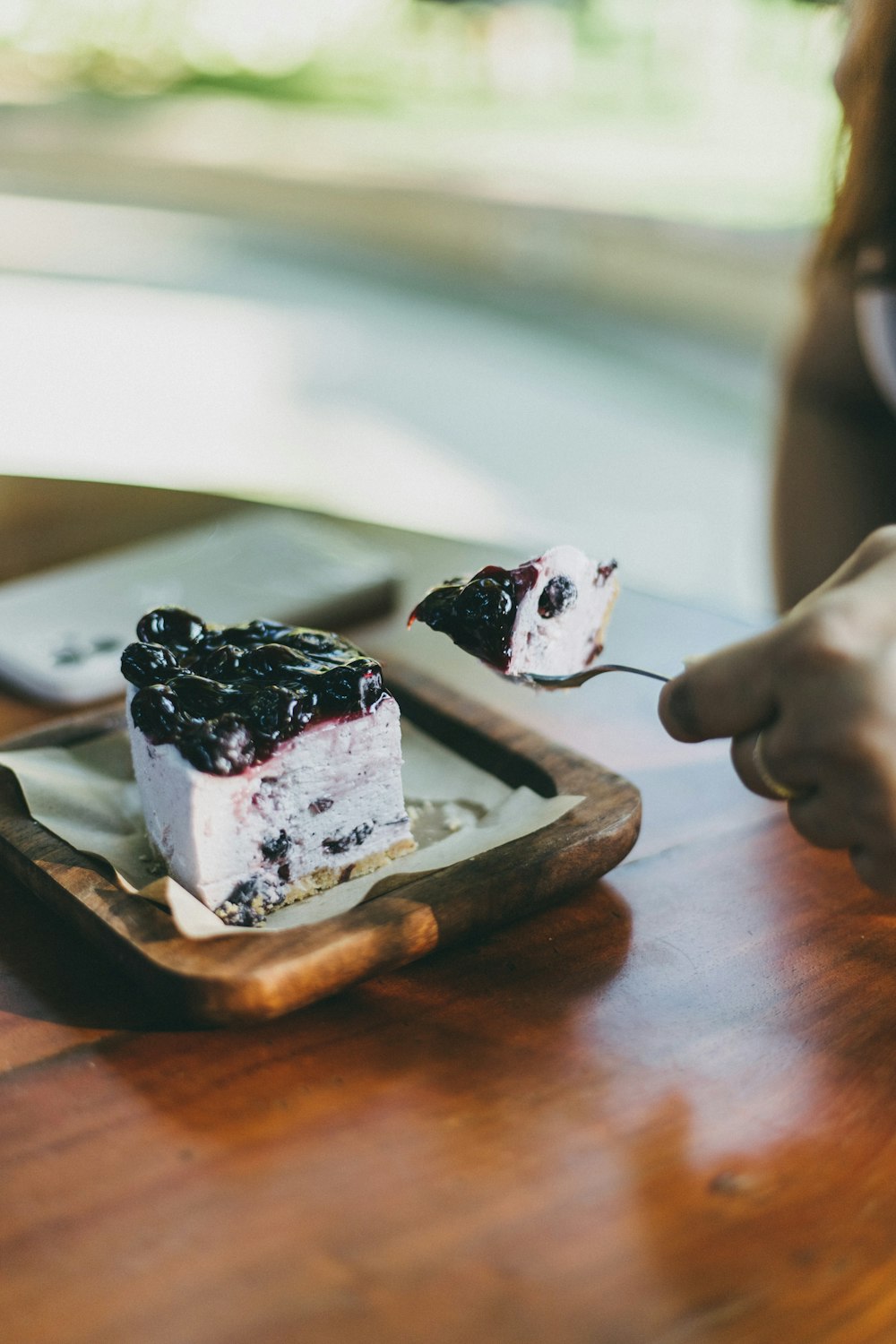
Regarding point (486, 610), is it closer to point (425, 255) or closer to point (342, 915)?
point (342, 915)

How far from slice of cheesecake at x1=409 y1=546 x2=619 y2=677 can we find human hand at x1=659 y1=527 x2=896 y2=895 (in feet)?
0.59

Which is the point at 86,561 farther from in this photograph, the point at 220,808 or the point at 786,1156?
the point at 786,1156

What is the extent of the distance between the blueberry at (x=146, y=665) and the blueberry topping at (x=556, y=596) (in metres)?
0.34

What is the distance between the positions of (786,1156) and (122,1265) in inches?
17.0

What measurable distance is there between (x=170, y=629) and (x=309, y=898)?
29 centimetres

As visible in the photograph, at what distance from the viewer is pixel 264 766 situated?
104 cm

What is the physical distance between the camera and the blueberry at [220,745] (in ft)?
3.30

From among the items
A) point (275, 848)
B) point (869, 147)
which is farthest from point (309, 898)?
point (869, 147)

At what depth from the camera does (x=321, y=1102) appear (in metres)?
0.87

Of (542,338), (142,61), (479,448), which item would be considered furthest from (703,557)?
(142,61)

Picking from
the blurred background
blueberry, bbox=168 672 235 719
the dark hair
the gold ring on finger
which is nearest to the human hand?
the gold ring on finger

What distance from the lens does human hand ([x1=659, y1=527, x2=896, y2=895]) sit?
0.89 metres

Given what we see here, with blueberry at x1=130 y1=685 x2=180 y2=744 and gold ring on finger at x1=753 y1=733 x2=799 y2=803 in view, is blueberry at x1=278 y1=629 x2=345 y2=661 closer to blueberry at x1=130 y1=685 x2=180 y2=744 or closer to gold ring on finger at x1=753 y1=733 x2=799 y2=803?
blueberry at x1=130 y1=685 x2=180 y2=744

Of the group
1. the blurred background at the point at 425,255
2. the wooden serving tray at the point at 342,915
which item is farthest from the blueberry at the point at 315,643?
the blurred background at the point at 425,255
